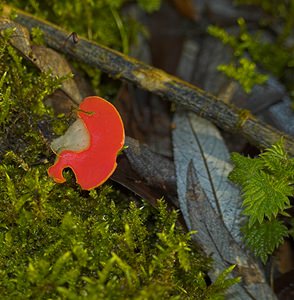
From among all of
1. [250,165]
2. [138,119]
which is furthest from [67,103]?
[250,165]

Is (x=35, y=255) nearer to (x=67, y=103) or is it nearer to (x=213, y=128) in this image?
(x=67, y=103)

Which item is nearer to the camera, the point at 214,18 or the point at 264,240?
the point at 264,240

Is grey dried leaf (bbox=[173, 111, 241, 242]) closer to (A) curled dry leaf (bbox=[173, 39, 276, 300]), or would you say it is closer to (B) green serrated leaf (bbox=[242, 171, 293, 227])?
(A) curled dry leaf (bbox=[173, 39, 276, 300])

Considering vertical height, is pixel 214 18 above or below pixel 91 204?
above

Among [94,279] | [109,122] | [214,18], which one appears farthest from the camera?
[214,18]

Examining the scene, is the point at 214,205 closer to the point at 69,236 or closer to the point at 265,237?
the point at 265,237

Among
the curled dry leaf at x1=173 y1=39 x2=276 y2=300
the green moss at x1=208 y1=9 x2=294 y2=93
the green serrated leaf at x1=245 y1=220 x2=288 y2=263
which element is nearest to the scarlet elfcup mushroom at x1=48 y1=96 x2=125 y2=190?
the curled dry leaf at x1=173 y1=39 x2=276 y2=300

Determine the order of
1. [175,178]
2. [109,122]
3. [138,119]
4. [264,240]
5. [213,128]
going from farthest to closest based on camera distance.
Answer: [138,119] → [213,128] → [175,178] → [264,240] → [109,122]
